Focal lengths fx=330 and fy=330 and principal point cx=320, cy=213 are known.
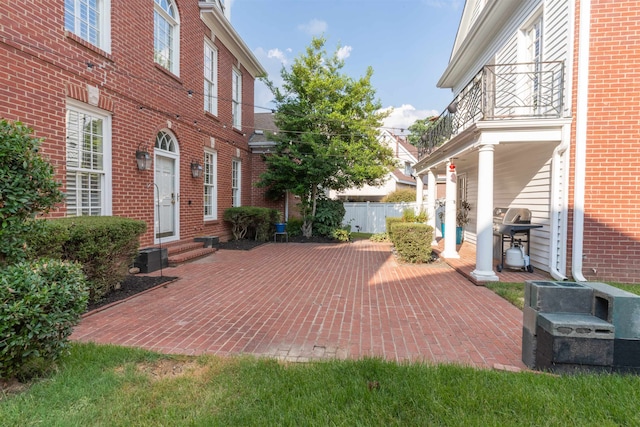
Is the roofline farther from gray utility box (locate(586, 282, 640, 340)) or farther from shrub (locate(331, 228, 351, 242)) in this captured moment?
gray utility box (locate(586, 282, 640, 340))

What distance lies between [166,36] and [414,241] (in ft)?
26.5

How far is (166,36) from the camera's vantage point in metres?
8.39

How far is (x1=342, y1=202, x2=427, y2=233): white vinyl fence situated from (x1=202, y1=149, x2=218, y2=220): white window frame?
299 inches

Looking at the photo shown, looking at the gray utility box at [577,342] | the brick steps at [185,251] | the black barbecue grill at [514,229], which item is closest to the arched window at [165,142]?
the brick steps at [185,251]

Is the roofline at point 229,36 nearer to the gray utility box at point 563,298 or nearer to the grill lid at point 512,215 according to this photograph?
the grill lid at point 512,215

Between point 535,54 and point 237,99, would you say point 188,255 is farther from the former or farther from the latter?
point 535,54

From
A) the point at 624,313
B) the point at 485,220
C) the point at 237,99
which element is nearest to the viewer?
the point at 624,313

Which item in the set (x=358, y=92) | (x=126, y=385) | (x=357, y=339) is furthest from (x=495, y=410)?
(x=358, y=92)

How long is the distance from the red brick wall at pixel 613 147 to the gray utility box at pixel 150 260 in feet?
27.3

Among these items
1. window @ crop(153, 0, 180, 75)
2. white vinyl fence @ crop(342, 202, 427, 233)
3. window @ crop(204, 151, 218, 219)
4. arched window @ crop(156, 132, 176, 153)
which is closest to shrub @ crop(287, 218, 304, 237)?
window @ crop(204, 151, 218, 219)

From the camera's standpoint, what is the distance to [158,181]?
8.16 meters

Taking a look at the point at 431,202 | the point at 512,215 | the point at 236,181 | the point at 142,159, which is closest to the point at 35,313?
the point at 142,159

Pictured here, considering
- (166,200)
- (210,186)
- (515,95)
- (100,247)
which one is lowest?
(100,247)

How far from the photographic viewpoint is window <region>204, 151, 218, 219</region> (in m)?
10.8
